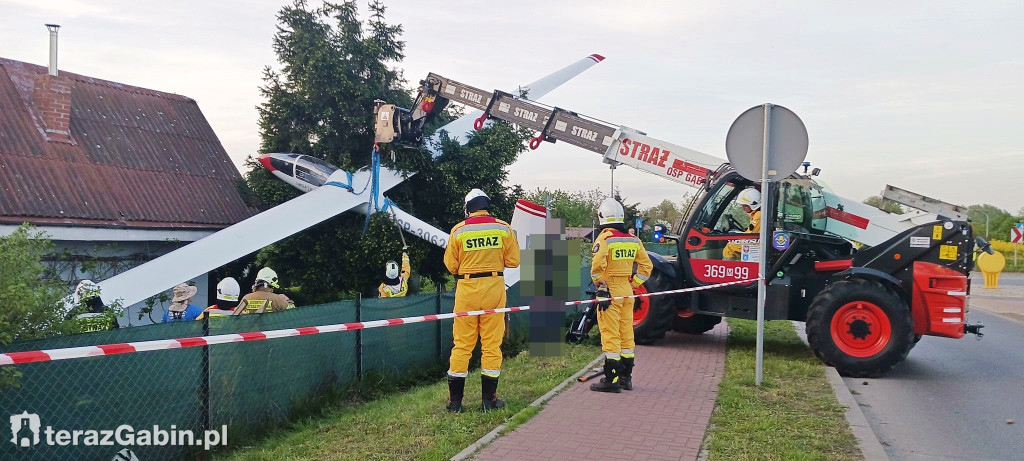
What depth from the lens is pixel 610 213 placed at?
24.3 feet

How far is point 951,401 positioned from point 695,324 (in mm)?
4309

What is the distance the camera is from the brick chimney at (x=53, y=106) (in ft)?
49.8

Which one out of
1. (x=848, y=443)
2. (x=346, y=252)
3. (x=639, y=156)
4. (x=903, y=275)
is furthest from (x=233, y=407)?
(x=346, y=252)

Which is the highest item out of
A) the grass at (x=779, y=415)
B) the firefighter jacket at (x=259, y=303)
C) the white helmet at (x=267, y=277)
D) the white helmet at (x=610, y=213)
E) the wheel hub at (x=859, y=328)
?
the white helmet at (x=610, y=213)

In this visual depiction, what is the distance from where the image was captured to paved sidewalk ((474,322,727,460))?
5.13 metres

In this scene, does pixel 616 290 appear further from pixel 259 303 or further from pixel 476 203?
pixel 259 303

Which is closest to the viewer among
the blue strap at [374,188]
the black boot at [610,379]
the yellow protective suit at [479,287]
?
the yellow protective suit at [479,287]

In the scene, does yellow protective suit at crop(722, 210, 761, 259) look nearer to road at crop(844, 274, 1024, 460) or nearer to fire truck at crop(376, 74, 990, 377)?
fire truck at crop(376, 74, 990, 377)

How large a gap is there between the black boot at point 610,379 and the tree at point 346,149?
354 inches

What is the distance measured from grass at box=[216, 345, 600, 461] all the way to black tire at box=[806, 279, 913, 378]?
132 inches

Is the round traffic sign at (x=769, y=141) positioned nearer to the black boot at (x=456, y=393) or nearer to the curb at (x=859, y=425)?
the curb at (x=859, y=425)

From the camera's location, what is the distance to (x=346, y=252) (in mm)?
15750

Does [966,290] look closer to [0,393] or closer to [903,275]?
[903,275]

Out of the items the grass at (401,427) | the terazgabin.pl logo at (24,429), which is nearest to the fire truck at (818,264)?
the grass at (401,427)
